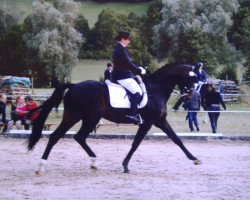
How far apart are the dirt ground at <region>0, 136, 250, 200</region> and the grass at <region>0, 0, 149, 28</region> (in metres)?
47.6

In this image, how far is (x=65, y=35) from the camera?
1950 inches

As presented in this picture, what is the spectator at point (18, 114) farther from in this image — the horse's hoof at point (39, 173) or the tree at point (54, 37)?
the tree at point (54, 37)

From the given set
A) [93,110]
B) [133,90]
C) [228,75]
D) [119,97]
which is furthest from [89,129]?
[228,75]

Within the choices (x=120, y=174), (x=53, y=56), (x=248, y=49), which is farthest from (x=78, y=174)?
(x=53, y=56)

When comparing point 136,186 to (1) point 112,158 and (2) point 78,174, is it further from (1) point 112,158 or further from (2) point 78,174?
(1) point 112,158

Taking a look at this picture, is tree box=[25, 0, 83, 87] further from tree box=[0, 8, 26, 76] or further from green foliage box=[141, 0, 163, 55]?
green foliage box=[141, 0, 163, 55]

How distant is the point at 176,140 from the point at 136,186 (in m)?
2.46

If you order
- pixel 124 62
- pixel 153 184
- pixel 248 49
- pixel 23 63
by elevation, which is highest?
pixel 124 62

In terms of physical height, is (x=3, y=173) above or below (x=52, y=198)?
below

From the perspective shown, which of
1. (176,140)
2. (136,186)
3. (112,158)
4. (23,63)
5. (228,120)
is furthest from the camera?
(23,63)

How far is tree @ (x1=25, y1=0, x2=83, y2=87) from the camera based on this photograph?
1914 inches

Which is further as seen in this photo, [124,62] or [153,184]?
[124,62]

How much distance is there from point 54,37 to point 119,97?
38.3 meters

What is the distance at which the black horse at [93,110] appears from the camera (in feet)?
35.4
